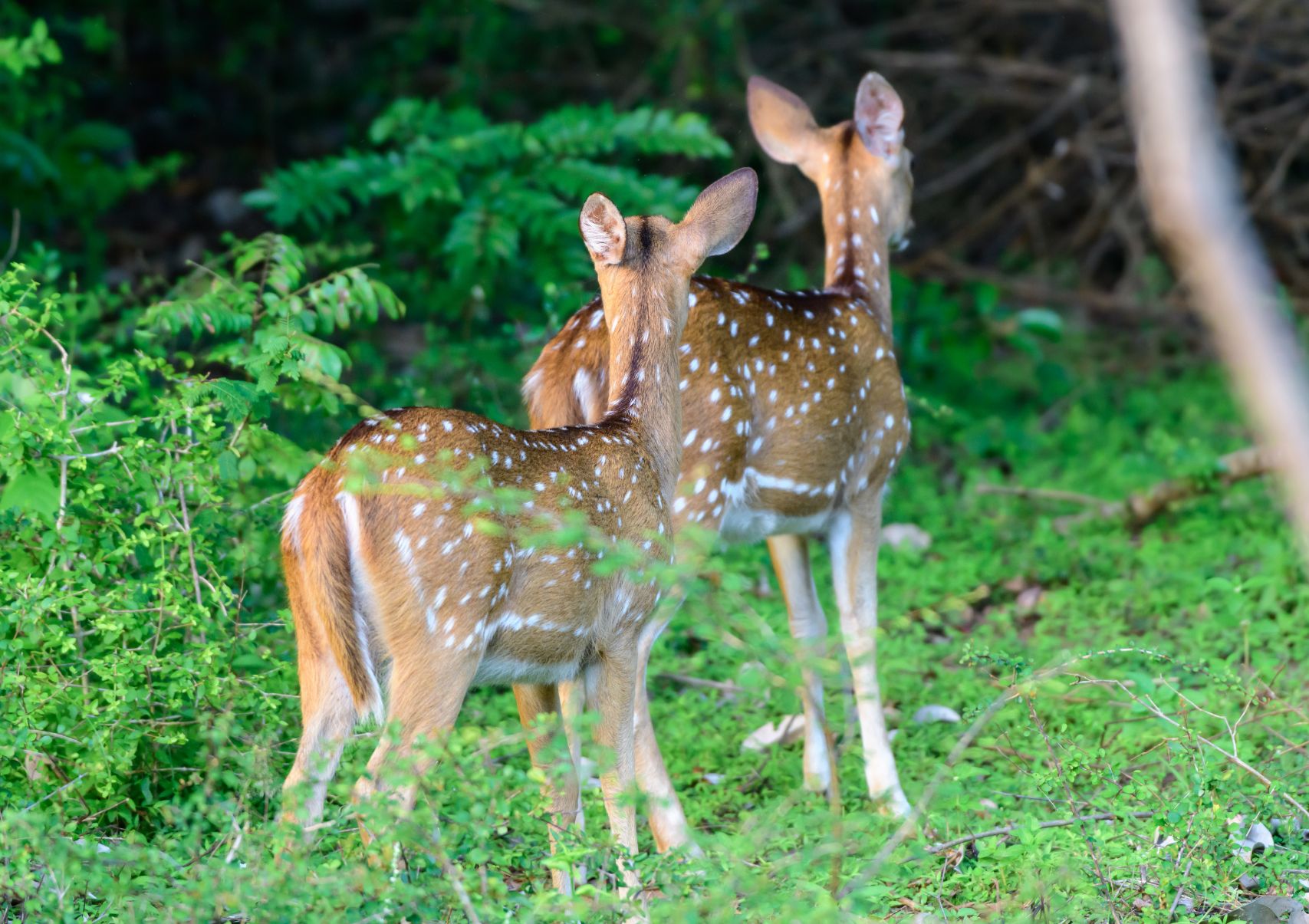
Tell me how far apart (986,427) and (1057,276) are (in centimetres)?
261

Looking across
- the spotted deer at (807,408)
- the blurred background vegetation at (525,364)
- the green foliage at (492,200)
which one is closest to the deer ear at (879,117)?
the spotted deer at (807,408)

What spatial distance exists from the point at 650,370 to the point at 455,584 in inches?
45.4

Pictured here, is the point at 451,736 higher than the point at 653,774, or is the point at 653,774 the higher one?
the point at 451,736

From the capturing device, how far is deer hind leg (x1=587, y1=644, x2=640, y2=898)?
4.17 meters

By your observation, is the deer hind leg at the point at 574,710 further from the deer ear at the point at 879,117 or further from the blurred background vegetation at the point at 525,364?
the deer ear at the point at 879,117

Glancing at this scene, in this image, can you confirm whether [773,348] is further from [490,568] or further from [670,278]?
[490,568]

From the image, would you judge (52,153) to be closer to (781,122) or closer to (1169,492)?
(781,122)

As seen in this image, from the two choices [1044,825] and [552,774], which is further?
[1044,825]

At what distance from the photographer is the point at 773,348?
5.18 metres

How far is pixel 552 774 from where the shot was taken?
11.3ft

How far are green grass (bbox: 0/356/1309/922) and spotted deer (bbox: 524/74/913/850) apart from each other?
296mm

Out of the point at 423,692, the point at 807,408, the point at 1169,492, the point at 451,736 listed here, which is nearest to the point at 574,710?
the point at 423,692

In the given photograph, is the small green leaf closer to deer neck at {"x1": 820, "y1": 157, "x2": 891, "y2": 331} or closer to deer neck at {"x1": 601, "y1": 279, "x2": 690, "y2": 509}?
deer neck at {"x1": 601, "y1": 279, "x2": 690, "y2": 509}

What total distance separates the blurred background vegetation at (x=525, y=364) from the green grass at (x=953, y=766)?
0.09 feet
